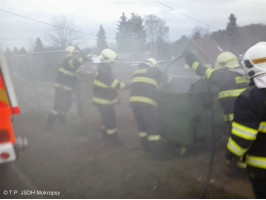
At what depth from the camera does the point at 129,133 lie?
5234 mm

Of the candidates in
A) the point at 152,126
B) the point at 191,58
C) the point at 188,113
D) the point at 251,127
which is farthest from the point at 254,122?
the point at 152,126

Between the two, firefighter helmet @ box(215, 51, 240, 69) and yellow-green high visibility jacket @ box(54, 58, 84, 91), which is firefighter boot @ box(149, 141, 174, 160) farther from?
yellow-green high visibility jacket @ box(54, 58, 84, 91)

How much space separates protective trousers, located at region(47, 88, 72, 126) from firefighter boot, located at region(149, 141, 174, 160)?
7.67 feet

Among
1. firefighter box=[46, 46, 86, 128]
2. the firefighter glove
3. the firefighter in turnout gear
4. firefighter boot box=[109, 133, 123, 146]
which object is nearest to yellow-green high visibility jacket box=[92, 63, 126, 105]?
firefighter boot box=[109, 133, 123, 146]

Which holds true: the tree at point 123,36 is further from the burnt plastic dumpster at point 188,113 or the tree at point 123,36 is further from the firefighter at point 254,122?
the firefighter at point 254,122

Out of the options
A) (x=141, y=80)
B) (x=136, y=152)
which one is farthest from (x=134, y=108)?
(x=136, y=152)

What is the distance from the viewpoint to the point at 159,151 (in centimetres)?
381

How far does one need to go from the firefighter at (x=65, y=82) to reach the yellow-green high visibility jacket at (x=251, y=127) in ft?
12.5

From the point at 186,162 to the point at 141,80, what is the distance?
130 cm

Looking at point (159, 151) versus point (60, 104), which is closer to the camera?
point (159, 151)

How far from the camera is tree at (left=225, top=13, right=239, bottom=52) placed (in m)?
5.16

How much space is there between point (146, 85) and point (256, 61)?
6.83ft

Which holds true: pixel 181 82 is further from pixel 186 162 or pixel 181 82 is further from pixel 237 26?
pixel 237 26

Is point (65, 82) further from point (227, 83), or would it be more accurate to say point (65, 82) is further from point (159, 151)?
point (227, 83)
